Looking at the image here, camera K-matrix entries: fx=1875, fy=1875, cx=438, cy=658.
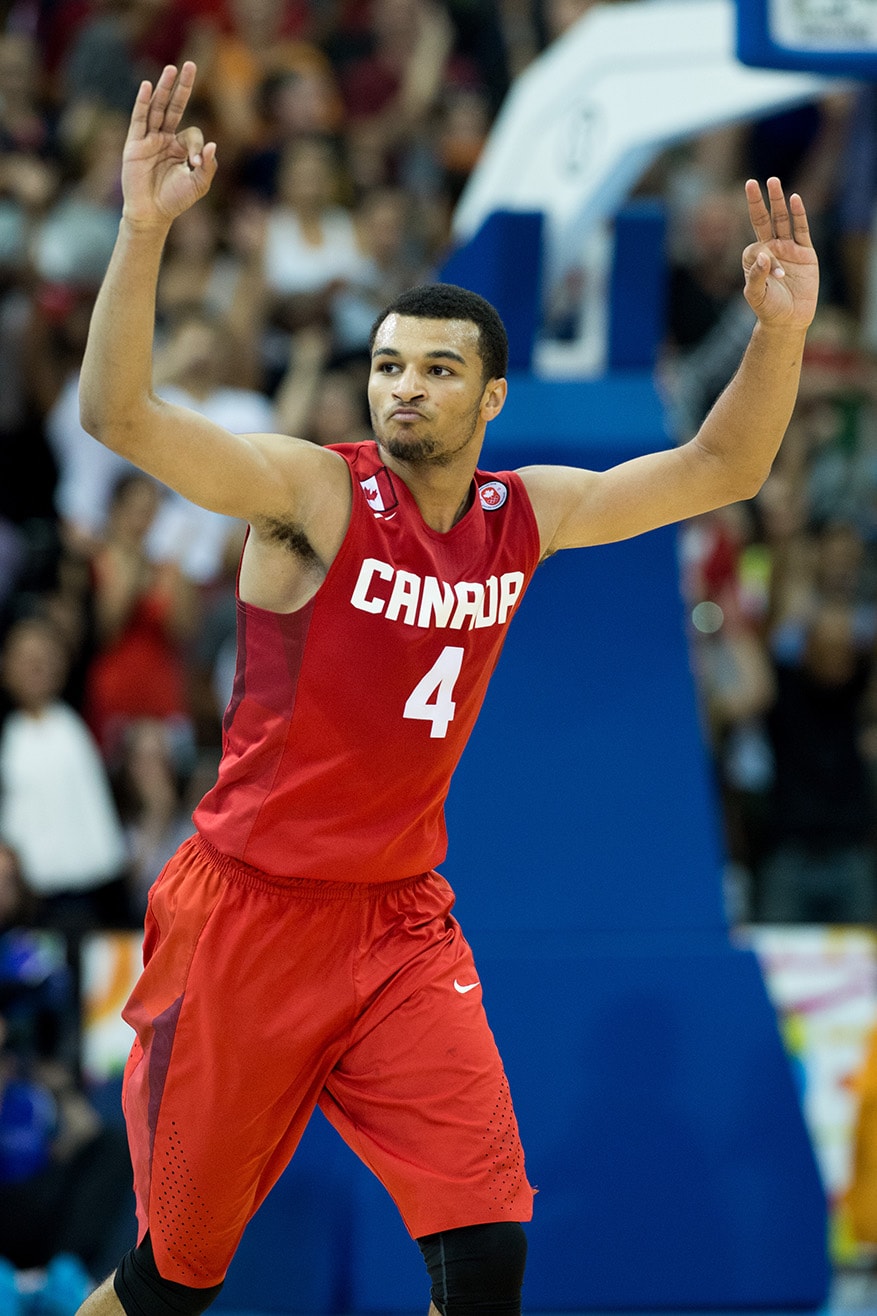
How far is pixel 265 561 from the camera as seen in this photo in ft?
11.7

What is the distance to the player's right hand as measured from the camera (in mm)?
3158

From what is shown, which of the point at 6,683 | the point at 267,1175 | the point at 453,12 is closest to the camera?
the point at 267,1175

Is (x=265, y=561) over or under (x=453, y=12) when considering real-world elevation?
under

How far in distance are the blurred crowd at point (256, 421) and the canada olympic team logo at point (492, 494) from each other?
2.86m

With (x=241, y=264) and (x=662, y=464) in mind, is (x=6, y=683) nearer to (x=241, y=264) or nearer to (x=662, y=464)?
(x=241, y=264)

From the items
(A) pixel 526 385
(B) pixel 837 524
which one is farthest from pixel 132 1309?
(B) pixel 837 524

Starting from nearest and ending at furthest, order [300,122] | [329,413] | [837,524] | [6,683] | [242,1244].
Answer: [242,1244] → [6,683] → [329,413] → [837,524] → [300,122]

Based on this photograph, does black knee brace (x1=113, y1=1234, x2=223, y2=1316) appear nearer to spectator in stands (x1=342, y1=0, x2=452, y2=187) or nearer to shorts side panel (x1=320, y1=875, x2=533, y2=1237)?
shorts side panel (x1=320, y1=875, x2=533, y2=1237)

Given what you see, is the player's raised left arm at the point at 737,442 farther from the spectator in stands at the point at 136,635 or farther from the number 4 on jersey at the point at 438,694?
the spectator in stands at the point at 136,635

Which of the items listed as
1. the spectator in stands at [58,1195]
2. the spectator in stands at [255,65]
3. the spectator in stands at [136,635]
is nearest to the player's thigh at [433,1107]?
the spectator in stands at [58,1195]

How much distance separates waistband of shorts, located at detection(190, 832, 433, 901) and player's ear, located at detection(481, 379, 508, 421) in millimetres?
962

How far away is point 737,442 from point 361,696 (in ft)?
3.21

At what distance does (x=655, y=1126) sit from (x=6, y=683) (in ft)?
10.7

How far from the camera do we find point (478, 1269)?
11.5 feet
